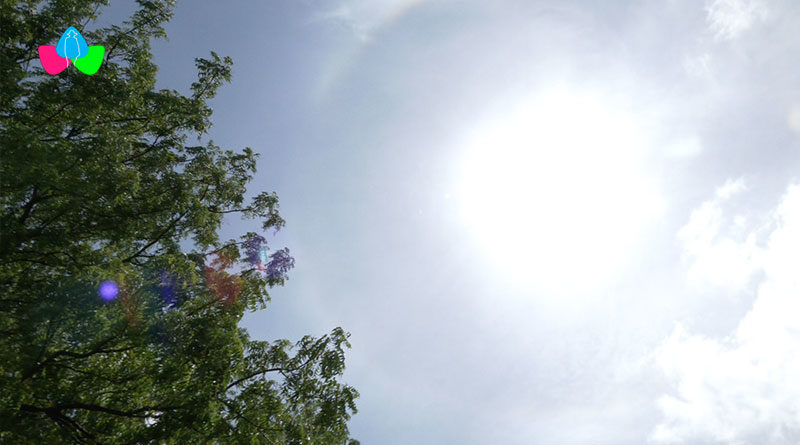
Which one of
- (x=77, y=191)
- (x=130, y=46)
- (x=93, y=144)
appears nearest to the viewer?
(x=77, y=191)

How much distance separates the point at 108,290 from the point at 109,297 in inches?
5.9

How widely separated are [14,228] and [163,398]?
4165 millimetres

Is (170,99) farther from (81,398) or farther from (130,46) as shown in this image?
(81,398)

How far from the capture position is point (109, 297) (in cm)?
753

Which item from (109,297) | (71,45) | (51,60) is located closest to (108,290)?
(109,297)

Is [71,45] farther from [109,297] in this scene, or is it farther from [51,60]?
[109,297]

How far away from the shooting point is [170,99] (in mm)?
10922

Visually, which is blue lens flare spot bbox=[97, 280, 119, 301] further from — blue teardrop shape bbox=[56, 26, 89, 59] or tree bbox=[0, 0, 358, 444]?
blue teardrop shape bbox=[56, 26, 89, 59]

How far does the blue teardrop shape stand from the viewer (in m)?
9.37

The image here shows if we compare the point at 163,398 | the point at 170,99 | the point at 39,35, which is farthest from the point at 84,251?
the point at 39,35

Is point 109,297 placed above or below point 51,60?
below

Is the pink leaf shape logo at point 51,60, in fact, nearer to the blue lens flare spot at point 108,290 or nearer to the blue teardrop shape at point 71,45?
the blue teardrop shape at point 71,45

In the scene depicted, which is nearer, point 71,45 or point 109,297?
point 109,297

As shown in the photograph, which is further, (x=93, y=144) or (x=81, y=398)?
(x=93, y=144)
